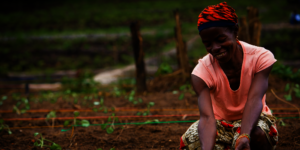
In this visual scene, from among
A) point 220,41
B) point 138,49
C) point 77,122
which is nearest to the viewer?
point 220,41

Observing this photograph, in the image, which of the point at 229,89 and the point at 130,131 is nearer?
the point at 229,89

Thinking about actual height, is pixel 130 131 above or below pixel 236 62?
below

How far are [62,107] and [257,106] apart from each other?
9.80 feet

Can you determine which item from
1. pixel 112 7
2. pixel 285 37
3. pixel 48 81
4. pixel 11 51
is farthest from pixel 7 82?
pixel 112 7

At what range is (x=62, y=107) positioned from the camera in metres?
4.11

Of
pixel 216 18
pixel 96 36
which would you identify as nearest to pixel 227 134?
pixel 216 18

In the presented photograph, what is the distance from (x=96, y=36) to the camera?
11.3m

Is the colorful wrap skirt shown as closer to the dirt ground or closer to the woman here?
the woman

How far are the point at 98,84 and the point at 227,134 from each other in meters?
3.93

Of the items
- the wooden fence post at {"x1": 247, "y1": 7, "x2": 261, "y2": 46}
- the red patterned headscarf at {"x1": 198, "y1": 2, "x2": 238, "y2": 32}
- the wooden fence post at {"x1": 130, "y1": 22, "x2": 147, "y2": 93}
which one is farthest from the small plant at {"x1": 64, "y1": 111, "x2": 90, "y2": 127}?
the wooden fence post at {"x1": 247, "y1": 7, "x2": 261, "y2": 46}

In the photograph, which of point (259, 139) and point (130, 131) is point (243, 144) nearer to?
point (259, 139)

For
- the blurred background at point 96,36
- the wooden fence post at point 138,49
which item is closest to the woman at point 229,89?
the wooden fence post at point 138,49

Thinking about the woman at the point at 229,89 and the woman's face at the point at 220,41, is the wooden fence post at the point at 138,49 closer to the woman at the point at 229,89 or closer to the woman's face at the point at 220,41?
the woman at the point at 229,89

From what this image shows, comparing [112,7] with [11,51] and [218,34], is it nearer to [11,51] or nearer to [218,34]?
[11,51]
